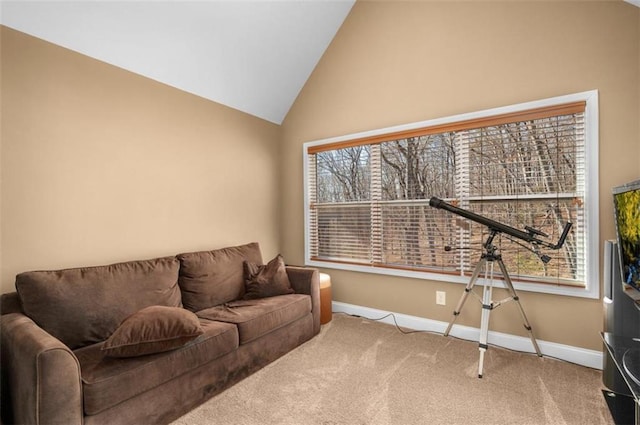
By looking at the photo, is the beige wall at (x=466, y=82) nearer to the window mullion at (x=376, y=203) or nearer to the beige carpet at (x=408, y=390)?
the window mullion at (x=376, y=203)

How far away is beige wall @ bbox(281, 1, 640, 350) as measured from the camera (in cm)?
232

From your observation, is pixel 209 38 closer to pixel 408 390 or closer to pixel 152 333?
pixel 152 333

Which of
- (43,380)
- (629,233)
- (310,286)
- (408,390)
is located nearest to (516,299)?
(629,233)

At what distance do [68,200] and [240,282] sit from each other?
59.2 inches

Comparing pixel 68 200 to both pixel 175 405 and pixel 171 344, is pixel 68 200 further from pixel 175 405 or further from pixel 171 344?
pixel 175 405

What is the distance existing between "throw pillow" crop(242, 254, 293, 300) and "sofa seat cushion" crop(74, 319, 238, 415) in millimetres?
834

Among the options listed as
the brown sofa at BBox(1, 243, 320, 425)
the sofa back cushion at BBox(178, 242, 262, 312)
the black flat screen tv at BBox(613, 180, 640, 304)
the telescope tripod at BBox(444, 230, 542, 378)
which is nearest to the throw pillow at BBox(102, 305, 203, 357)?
the brown sofa at BBox(1, 243, 320, 425)

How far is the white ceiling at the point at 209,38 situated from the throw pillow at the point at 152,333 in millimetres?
2065

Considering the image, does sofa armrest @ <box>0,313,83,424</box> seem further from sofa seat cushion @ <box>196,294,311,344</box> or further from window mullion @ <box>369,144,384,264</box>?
window mullion @ <box>369,144,384,264</box>

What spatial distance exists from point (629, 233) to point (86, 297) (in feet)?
10.4

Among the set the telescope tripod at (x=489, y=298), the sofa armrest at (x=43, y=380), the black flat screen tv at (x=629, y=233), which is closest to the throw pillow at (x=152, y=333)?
the sofa armrest at (x=43, y=380)

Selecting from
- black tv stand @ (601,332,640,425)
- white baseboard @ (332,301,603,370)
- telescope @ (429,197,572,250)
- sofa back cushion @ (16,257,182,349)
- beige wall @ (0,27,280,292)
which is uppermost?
beige wall @ (0,27,280,292)

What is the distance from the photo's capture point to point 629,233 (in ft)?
5.49

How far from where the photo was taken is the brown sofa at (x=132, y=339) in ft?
4.75
